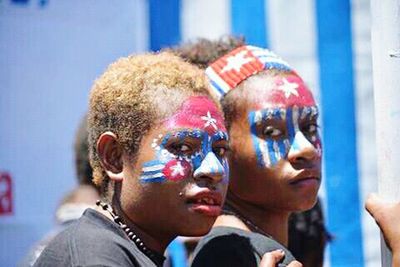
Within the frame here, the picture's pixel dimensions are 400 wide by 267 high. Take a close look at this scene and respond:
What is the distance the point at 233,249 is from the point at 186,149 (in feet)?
1.05

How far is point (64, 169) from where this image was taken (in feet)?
14.6

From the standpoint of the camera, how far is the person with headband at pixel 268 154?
2.53 m

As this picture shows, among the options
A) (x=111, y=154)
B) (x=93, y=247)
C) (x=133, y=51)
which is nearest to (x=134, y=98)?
(x=111, y=154)

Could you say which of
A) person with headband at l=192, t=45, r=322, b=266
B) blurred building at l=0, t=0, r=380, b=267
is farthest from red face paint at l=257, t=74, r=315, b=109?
blurred building at l=0, t=0, r=380, b=267

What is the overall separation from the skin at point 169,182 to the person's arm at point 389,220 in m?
0.37

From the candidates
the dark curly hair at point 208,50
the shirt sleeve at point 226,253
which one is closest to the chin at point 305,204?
the shirt sleeve at point 226,253

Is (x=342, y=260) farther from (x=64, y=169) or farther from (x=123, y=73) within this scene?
(x=123, y=73)

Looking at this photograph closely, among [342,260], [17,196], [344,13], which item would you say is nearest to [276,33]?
[344,13]

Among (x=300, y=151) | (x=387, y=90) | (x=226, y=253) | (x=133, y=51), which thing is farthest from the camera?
(x=133, y=51)

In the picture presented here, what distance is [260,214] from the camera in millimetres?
2590

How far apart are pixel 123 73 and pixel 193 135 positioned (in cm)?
22

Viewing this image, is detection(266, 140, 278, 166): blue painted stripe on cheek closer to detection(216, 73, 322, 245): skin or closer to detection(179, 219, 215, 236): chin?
detection(216, 73, 322, 245): skin

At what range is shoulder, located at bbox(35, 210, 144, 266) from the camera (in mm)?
1956

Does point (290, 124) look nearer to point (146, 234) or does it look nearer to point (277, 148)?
point (277, 148)
